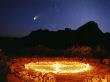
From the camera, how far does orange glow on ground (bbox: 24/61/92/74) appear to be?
791 inches

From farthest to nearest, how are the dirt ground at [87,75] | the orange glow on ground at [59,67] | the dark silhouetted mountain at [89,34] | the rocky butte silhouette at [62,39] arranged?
the dark silhouetted mountain at [89,34], the rocky butte silhouette at [62,39], the orange glow on ground at [59,67], the dirt ground at [87,75]

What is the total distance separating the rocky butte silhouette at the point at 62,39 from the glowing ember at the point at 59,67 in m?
12.5

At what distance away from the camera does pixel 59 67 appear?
827 inches

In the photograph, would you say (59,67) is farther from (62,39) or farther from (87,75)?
(62,39)

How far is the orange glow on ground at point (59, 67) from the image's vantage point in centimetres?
2010

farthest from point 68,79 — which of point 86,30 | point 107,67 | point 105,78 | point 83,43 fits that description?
point 86,30

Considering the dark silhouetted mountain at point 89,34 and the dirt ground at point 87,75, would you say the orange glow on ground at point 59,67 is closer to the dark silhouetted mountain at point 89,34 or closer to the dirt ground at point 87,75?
the dirt ground at point 87,75

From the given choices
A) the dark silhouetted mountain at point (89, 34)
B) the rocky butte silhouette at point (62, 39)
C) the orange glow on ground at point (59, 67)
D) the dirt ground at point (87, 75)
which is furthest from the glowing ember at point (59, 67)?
the dark silhouetted mountain at point (89, 34)

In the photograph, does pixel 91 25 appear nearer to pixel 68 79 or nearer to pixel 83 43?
pixel 83 43

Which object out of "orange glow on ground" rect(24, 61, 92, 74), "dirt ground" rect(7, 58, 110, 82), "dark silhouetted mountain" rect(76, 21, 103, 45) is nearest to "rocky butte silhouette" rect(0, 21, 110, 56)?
"dark silhouetted mountain" rect(76, 21, 103, 45)

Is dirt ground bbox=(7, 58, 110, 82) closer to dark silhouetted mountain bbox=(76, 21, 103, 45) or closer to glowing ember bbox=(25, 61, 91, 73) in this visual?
glowing ember bbox=(25, 61, 91, 73)

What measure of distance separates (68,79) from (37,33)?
21572mm

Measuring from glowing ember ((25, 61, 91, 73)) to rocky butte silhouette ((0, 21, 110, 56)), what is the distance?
1248 cm

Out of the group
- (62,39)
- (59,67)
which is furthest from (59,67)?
(62,39)
